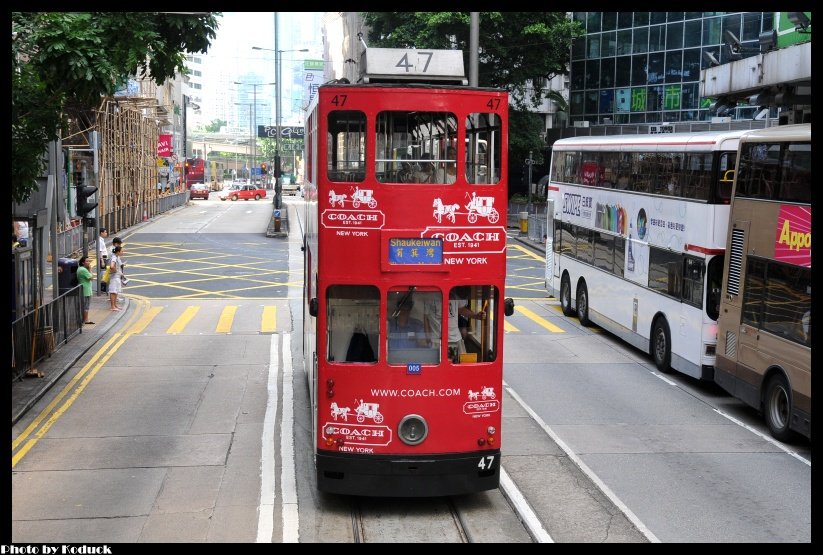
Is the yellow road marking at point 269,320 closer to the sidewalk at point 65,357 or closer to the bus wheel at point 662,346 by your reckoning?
the sidewalk at point 65,357

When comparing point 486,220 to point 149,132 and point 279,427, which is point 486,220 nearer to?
point 279,427

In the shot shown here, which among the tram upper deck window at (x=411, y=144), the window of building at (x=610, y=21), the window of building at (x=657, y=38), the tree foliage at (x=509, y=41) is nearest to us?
the tram upper deck window at (x=411, y=144)

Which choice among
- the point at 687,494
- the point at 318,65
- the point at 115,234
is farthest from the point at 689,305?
the point at 318,65

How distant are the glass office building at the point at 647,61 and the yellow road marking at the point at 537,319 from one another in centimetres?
1947

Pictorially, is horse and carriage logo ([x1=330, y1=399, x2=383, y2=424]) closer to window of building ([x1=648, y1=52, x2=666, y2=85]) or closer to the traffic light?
the traffic light

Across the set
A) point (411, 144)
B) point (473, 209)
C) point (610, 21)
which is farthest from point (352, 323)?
point (610, 21)

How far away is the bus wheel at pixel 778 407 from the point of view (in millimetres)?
12664

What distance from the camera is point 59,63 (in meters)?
12.1

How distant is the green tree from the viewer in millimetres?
11938

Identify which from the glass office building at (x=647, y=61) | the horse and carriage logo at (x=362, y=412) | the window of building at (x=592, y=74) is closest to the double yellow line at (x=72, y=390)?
the horse and carriage logo at (x=362, y=412)

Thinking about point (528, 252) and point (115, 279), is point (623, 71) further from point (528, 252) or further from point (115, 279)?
point (115, 279)

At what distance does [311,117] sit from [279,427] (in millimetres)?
4665

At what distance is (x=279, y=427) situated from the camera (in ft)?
43.9

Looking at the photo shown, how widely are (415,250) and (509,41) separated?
38.8 m
